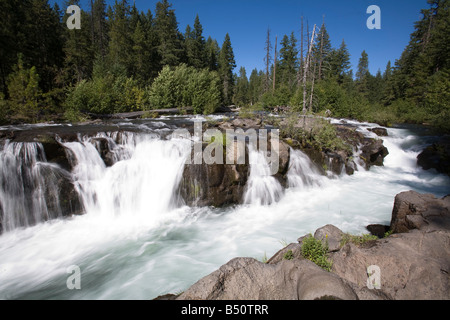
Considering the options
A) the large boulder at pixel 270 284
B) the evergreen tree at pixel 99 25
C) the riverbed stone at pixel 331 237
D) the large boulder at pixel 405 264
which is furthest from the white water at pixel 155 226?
the evergreen tree at pixel 99 25

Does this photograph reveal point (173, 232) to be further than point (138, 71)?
No

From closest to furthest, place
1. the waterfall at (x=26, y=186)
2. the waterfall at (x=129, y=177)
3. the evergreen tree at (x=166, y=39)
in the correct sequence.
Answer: the waterfall at (x=26, y=186), the waterfall at (x=129, y=177), the evergreen tree at (x=166, y=39)

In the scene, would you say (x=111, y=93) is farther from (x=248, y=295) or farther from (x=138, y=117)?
(x=248, y=295)

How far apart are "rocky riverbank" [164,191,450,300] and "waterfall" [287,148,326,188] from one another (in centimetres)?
518

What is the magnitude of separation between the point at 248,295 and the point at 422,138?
58.5 ft

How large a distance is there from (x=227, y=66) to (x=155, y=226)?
4815 centimetres

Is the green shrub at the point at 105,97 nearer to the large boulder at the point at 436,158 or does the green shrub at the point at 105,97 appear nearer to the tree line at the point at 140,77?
the tree line at the point at 140,77

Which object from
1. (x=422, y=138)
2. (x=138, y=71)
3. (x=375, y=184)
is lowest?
(x=375, y=184)

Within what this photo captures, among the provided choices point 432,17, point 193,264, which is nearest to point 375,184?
point 193,264

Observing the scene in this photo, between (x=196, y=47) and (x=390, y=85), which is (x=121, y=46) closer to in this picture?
(x=196, y=47)

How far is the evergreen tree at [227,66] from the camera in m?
48.3

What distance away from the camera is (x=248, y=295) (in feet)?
8.40

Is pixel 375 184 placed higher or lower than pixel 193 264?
higher

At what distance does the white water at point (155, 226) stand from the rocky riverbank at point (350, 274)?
203cm
